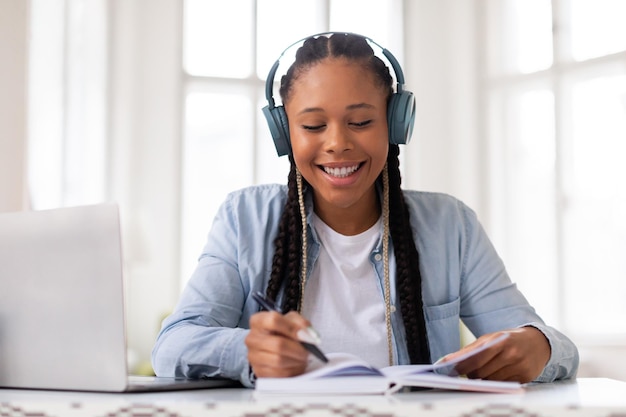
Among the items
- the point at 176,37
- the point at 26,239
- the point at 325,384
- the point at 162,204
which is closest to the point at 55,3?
Answer: the point at 176,37

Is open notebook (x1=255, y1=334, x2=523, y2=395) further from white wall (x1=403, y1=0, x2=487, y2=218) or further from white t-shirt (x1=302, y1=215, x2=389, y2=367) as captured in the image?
white wall (x1=403, y1=0, x2=487, y2=218)

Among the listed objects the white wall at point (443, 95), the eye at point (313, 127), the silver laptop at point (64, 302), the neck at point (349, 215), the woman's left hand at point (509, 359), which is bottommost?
the woman's left hand at point (509, 359)

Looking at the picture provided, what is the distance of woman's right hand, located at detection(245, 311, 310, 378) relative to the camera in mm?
1053

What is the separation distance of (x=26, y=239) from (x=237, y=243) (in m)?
0.61

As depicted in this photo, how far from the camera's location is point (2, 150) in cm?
346

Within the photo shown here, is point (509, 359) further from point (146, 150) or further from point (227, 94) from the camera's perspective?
point (227, 94)

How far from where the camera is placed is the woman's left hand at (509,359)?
1165mm

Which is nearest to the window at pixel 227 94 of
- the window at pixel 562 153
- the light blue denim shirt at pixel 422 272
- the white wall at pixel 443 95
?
the white wall at pixel 443 95

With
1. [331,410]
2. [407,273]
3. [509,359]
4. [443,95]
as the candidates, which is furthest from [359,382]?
[443,95]

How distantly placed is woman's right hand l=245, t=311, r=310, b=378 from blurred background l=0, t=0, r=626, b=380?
2847 mm

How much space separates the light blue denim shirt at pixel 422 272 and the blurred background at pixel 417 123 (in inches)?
91.0

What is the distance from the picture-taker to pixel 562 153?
4.27 meters

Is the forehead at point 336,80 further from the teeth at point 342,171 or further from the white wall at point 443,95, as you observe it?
the white wall at point 443,95

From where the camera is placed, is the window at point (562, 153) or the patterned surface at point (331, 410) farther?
the window at point (562, 153)
